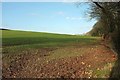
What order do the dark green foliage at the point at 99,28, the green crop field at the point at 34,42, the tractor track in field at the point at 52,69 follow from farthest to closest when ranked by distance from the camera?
the dark green foliage at the point at 99,28 → the green crop field at the point at 34,42 → the tractor track in field at the point at 52,69

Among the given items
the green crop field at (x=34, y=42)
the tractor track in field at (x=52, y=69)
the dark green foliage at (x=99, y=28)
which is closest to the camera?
the tractor track in field at (x=52, y=69)

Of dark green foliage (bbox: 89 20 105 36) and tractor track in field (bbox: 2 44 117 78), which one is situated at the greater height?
dark green foliage (bbox: 89 20 105 36)

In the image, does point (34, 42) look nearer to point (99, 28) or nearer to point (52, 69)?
point (99, 28)

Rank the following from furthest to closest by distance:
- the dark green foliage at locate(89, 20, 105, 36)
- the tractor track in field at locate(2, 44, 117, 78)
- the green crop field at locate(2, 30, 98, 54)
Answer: the dark green foliage at locate(89, 20, 105, 36) < the green crop field at locate(2, 30, 98, 54) < the tractor track in field at locate(2, 44, 117, 78)

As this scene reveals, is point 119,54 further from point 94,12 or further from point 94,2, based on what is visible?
point 94,12

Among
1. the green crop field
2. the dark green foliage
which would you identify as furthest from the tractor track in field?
the dark green foliage

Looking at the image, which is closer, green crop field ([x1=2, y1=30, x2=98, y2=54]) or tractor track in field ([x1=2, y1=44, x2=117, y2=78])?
tractor track in field ([x1=2, y1=44, x2=117, y2=78])

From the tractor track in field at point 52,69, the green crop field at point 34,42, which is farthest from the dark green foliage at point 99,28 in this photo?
the tractor track in field at point 52,69

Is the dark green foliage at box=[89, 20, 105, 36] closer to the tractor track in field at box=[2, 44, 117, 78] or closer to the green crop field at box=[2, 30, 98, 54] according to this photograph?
the green crop field at box=[2, 30, 98, 54]

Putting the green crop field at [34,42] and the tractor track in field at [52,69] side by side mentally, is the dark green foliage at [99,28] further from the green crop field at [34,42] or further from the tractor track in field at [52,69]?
the tractor track in field at [52,69]

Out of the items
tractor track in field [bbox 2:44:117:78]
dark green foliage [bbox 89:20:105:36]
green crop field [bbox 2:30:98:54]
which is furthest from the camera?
dark green foliage [bbox 89:20:105:36]

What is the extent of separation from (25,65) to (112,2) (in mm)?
11108

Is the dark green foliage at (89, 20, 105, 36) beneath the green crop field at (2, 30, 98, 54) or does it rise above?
above

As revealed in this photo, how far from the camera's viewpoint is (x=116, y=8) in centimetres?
2539
